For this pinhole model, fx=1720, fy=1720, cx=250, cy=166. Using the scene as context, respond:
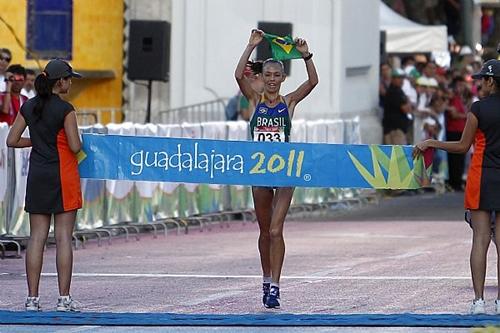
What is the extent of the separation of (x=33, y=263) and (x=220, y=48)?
17383 mm

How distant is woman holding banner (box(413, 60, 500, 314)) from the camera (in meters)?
13.0

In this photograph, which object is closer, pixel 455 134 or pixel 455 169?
pixel 455 169

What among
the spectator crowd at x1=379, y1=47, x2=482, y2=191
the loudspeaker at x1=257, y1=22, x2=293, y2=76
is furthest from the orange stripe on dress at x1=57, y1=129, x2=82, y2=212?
the spectator crowd at x1=379, y1=47, x2=482, y2=191

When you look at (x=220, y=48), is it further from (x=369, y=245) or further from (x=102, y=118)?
(x=369, y=245)

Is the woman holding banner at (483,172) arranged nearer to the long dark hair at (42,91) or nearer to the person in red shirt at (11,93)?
the long dark hair at (42,91)

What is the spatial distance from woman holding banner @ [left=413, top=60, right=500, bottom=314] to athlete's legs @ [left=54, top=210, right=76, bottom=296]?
3.08 metres

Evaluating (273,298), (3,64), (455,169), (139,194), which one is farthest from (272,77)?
(455,169)

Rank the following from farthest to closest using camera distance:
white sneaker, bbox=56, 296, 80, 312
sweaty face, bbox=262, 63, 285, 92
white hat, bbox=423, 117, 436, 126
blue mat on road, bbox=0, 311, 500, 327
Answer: white hat, bbox=423, 117, 436, 126, sweaty face, bbox=262, 63, 285, 92, white sneaker, bbox=56, 296, 80, 312, blue mat on road, bbox=0, 311, 500, 327

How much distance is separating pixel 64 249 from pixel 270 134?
1918 millimetres

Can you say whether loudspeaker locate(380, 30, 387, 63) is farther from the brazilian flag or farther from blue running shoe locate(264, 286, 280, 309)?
blue running shoe locate(264, 286, 280, 309)

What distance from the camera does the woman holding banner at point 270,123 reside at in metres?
13.6

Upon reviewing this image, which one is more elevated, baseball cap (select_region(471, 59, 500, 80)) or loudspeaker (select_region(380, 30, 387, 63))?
loudspeaker (select_region(380, 30, 387, 63))

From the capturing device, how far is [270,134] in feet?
45.5

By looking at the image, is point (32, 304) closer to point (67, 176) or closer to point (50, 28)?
point (67, 176)
